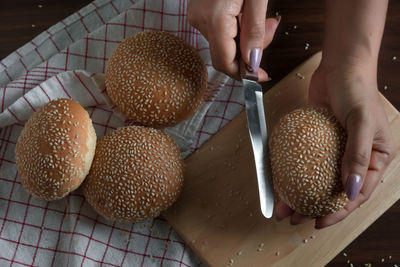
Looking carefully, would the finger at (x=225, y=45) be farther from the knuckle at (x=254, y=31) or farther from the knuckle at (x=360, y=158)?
the knuckle at (x=360, y=158)

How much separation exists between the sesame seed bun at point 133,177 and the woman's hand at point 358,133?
277mm

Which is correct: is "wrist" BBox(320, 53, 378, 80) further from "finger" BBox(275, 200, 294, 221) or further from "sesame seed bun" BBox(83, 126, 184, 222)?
"sesame seed bun" BBox(83, 126, 184, 222)

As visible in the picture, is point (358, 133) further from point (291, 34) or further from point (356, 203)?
point (291, 34)

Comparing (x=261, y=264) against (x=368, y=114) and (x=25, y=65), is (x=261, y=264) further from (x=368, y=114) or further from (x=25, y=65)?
(x=25, y=65)

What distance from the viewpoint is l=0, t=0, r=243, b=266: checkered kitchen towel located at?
111 centimetres

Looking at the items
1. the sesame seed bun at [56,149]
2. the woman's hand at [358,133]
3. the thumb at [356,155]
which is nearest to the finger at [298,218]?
the woman's hand at [358,133]

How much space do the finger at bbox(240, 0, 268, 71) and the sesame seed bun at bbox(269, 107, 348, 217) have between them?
0.58ft

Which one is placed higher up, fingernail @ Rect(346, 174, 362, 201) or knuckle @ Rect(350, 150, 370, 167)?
knuckle @ Rect(350, 150, 370, 167)

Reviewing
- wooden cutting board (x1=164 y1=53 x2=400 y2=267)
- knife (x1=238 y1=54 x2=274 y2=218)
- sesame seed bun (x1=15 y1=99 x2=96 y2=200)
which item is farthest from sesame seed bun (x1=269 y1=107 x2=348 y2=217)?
sesame seed bun (x1=15 y1=99 x2=96 y2=200)

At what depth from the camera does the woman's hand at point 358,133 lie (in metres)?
0.92

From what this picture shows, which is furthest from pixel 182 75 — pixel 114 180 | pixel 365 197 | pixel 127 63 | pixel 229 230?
pixel 365 197

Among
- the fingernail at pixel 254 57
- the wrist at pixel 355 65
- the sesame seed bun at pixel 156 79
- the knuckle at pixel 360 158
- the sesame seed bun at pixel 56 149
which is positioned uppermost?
the fingernail at pixel 254 57

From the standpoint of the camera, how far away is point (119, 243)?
111cm

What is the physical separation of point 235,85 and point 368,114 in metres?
0.37
